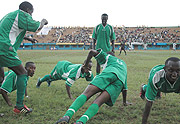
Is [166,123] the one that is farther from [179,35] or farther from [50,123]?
[179,35]

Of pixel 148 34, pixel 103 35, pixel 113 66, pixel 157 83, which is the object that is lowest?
pixel 157 83

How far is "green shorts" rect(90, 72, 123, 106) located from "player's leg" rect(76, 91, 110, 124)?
0.30 feet

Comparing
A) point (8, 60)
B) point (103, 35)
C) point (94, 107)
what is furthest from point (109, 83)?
point (103, 35)

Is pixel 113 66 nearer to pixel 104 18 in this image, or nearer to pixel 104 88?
pixel 104 88

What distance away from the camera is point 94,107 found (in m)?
2.63

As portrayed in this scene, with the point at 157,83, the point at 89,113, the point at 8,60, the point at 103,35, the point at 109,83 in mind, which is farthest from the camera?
the point at 103,35

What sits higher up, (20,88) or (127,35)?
(127,35)

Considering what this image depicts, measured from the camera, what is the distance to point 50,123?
3.07 metres

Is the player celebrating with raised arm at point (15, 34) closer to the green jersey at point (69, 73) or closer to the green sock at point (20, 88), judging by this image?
the green sock at point (20, 88)

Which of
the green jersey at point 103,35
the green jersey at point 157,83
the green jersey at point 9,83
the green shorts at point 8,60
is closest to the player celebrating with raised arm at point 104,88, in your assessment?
the green jersey at point 157,83

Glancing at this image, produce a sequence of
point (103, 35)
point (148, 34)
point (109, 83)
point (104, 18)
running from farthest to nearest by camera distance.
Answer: point (148, 34) → point (103, 35) → point (104, 18) → point (109, 83)

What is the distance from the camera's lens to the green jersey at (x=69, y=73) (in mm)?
4691

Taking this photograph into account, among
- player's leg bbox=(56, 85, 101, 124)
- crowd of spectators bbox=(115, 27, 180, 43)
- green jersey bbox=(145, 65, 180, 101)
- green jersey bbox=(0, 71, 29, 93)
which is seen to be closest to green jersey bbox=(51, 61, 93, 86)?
green jersey bbox=(0, 71, 29, 93)

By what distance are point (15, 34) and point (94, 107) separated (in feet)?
6.92
